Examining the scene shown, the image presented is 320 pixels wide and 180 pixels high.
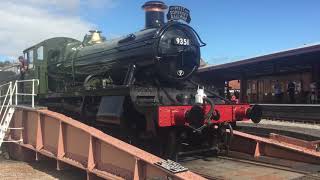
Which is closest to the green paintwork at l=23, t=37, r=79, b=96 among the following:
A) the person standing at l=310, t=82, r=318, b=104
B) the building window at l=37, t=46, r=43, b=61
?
the building window at l=37, t=46, r=43, b=61

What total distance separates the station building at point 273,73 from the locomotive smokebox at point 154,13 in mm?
8943

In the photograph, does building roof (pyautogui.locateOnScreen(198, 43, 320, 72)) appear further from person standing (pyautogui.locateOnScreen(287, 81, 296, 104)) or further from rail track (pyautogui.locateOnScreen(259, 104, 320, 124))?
person standing (pyautogui.locateOnScreen(287, 81, 296, 104))

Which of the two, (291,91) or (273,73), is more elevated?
(273,73)

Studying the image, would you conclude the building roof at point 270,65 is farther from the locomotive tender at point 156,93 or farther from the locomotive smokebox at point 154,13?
the locomotive tender at point 156,93

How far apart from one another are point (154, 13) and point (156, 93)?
206cm

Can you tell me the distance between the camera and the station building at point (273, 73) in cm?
1952

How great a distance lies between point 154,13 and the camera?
9.72 m

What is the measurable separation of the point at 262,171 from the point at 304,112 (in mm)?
11160

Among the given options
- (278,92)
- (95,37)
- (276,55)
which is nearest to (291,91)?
(278,92)

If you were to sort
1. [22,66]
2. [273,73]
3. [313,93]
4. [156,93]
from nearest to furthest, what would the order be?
[156,93] → [22,66] → [313,93] → [273,73]

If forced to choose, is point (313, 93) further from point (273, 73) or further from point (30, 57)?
point (30, 57)

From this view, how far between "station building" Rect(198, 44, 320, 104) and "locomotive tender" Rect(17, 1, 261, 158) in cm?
905

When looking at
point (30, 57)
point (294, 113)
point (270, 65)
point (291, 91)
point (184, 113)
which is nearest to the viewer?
point (184, 113)

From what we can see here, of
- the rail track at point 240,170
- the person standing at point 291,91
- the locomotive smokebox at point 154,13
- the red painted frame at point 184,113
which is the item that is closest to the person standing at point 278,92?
the person standing at point 291,91
